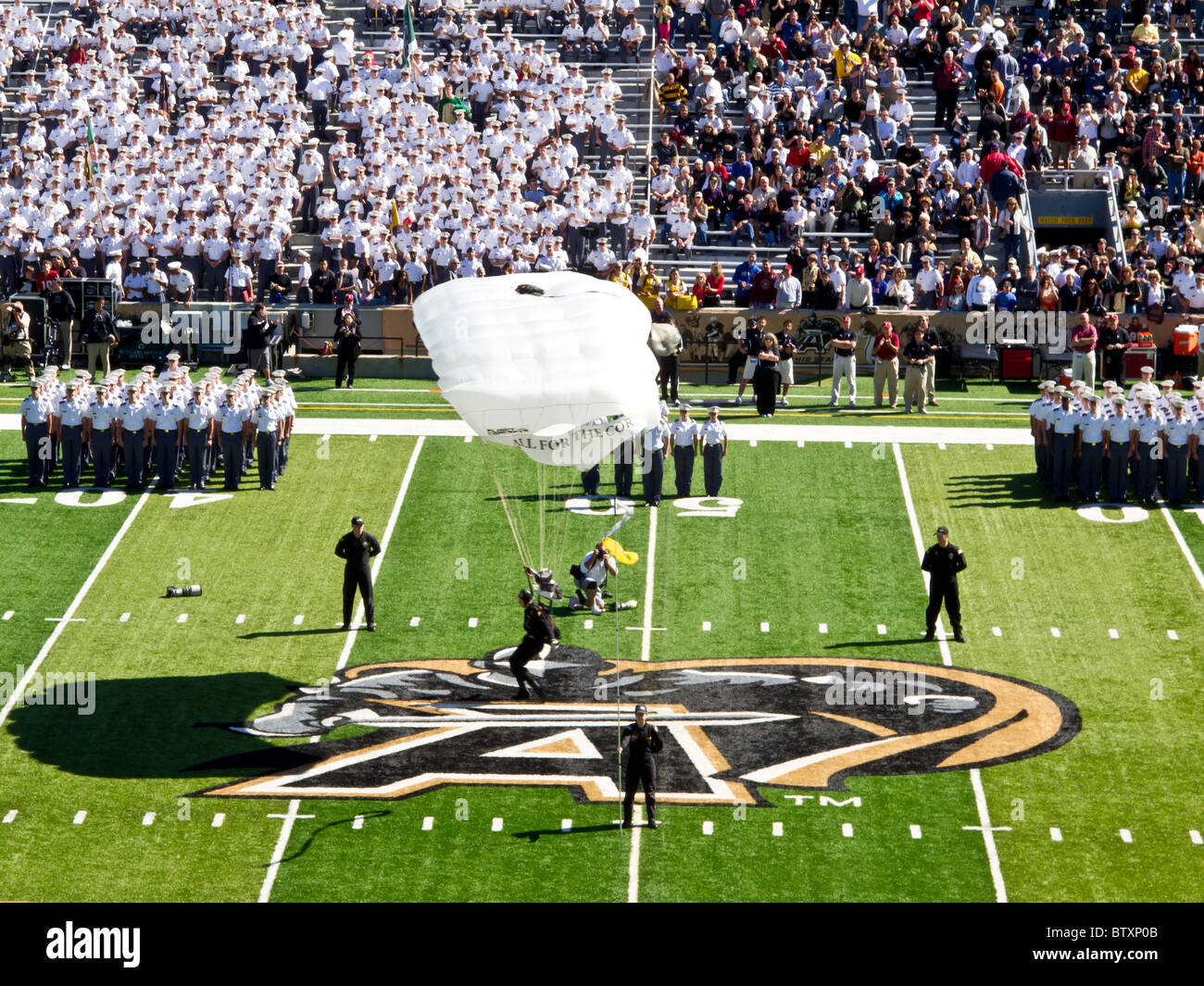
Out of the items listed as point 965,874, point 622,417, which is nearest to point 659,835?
point 965,874

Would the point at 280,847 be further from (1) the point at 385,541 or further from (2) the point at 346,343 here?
(2) the point at 346,343

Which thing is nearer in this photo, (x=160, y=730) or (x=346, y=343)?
(x=160, y=730)

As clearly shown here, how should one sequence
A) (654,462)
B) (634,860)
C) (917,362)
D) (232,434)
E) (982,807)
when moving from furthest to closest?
(917,362) → (232,434) → (654,462) → (982,807) → (634,860)

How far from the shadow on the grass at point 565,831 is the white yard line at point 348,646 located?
2.42 meters

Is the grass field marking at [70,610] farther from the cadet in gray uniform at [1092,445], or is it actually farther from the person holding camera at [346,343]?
the cadet in gray uniform at [1092,445]

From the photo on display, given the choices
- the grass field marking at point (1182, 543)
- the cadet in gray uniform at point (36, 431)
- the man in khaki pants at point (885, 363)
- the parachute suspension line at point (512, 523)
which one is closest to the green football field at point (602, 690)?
the grass field marking at point (1182, 543)

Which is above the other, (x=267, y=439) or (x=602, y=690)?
(x=267, y=439)

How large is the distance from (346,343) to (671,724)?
16.1m

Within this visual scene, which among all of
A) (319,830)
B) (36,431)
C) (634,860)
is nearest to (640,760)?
(634,860)

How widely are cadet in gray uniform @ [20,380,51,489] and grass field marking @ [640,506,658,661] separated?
9.88 m

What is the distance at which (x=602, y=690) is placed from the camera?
2694 centimetres

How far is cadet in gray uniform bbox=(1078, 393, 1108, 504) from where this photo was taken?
3328cm

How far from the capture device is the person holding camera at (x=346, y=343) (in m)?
39.8

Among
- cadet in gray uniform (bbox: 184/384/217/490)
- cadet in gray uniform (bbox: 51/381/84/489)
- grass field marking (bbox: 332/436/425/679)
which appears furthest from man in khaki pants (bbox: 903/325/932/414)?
cadet in gray uniform (bbox: 51/381/84/489)
